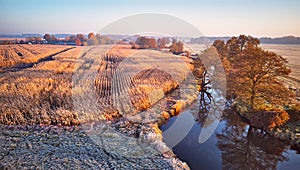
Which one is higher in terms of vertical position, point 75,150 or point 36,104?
point 36,104

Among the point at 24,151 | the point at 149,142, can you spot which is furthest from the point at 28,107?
the point at 149,142

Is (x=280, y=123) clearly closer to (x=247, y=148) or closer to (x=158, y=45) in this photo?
(x=247, y=148)

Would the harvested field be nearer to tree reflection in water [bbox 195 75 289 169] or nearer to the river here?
the river

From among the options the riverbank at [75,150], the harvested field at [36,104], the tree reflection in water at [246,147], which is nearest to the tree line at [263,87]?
the tree reflection in water at [246,147]

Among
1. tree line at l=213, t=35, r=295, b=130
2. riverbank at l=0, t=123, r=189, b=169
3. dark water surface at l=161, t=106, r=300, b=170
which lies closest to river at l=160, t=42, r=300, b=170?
dark water surface at l=161, t=106, r=300, b=170

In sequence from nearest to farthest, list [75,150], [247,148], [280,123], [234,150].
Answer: [75,150], [234,150], [247,148], [280,123]

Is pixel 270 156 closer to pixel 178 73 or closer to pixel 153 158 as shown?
pixel 153 158

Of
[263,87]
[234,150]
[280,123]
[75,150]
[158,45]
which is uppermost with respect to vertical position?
[158,45]

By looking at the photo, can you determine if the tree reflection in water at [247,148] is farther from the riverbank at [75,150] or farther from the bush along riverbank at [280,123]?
the riverbank at [75,150]

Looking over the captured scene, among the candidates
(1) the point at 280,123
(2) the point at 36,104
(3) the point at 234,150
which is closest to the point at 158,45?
(2) the point at 36,104
